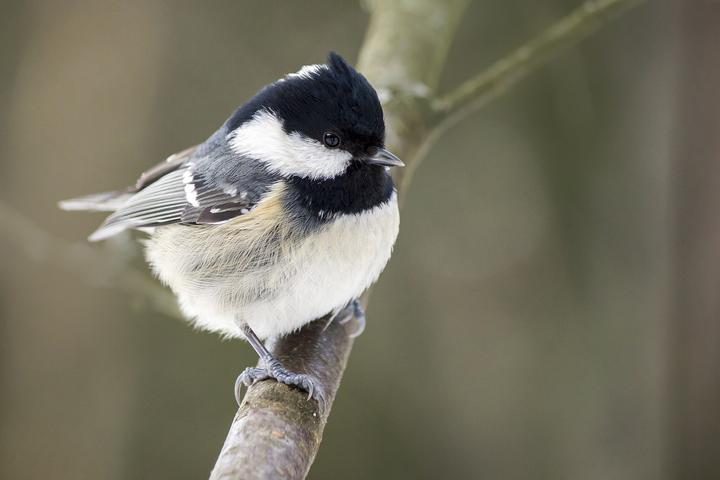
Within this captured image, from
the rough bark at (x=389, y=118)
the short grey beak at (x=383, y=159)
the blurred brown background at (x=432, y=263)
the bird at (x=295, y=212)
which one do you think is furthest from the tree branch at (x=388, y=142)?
the blurred brown background at (x=432, y=263)

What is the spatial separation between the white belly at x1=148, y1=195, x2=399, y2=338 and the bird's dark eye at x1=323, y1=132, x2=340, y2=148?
20 cm

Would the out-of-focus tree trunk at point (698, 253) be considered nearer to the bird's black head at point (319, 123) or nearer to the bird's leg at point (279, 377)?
the bird's black head at point (319, 123)

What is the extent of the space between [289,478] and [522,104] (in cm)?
307

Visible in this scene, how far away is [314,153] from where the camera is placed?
2146mm

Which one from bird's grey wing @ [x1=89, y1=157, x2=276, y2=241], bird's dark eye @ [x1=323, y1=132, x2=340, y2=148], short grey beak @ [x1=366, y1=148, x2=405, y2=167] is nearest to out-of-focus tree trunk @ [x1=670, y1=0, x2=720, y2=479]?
short grey beak @ [x1=366, y1=148, x2=405, y2=167]

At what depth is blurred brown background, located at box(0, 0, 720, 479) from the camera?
12.8 feet

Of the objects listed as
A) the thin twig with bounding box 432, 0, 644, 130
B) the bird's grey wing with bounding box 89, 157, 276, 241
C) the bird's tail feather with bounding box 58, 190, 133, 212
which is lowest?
the bird's grey wing with bounding box 89, 157, 276, 241

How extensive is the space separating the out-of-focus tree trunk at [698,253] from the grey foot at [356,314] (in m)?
1.82

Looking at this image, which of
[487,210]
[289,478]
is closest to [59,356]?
[487,210]

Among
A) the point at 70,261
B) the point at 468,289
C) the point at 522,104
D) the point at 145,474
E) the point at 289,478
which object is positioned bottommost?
the point at 289,478

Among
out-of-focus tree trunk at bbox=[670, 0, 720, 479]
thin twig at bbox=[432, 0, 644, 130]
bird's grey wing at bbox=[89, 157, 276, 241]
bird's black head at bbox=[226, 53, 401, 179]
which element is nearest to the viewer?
bird's black head at bbox=[226, 53, 401, 179]

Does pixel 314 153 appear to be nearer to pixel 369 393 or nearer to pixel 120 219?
pixel 120 219

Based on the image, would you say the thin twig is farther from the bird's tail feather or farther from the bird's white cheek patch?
the bird's tail feather

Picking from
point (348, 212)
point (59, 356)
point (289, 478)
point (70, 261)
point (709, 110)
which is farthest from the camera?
point (59, 356)
